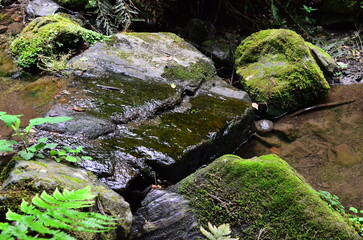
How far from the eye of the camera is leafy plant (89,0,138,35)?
6008mm

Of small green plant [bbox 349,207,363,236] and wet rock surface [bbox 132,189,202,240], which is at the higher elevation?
wet rock surface [bbox 132,189,202,240]

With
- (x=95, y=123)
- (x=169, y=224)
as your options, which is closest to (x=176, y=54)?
(x=95, y=123)

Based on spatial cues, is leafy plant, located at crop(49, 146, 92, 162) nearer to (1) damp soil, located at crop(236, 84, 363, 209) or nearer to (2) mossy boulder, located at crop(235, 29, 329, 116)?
(1) damp soil, located at crop(236, 84, 363, 209)

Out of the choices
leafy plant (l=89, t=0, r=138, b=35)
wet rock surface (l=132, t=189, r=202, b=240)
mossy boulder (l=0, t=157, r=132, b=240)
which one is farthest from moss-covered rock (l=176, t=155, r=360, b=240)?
leafy plant (l=89, t=0, r=138, b=35)

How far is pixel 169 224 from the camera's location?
2195mm

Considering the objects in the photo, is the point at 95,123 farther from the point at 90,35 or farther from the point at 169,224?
the point at 90,35

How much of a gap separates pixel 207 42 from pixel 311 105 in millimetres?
2483

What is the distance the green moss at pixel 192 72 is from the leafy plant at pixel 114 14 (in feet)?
6.03

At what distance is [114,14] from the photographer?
6.27m

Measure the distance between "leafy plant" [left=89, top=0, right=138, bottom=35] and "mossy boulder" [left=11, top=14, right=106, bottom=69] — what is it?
2.64 feet

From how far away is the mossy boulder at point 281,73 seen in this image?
15.9ft

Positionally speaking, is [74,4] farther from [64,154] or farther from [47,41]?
[64,154]

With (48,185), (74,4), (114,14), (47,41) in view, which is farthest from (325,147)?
(74,4)

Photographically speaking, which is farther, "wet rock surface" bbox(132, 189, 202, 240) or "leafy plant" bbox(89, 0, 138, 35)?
"leafy plant" bbox(89, 0, 138, 35)
